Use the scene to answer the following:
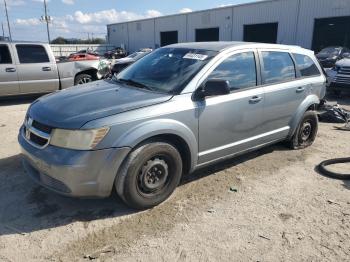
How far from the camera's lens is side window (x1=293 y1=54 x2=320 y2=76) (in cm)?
554

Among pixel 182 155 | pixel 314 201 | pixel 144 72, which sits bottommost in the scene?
pixel 314 201

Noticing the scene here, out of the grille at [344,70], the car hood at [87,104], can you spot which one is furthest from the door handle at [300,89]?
the grille at [344,70]

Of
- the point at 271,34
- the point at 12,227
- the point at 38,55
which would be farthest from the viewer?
the point at 271,34

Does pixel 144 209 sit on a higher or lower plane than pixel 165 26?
lower

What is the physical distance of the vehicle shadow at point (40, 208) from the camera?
3.50 m

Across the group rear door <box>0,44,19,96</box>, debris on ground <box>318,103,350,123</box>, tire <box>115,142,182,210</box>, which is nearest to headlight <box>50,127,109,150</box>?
tire <box>115,142,182,210</box>

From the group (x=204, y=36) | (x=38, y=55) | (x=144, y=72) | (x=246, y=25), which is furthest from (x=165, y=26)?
(x=144, y=72)

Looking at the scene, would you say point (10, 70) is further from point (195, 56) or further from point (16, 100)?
point (195, 56)

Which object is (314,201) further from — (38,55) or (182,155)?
(38,55)

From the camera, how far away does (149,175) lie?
3738 millimetres

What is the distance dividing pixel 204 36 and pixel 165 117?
39.0 m

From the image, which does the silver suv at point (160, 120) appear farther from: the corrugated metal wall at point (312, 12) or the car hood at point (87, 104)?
the corrugated metal wall at point (312, 12)

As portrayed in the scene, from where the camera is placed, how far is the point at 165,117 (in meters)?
3.68

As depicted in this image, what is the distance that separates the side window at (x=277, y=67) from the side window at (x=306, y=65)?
0.72 feet
